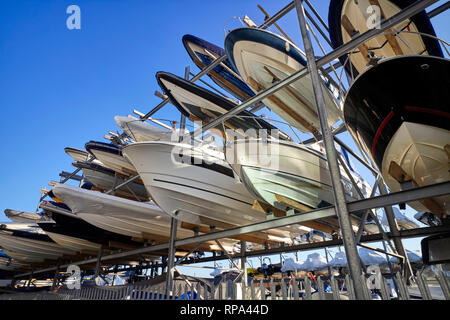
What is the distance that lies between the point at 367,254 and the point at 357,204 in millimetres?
9801

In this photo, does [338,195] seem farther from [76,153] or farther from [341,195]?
[76,153]

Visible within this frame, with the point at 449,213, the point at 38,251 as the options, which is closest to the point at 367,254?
the point at 449,213

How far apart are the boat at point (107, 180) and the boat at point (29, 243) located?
109 inches

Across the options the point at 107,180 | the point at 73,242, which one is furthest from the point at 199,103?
the point at 73,242

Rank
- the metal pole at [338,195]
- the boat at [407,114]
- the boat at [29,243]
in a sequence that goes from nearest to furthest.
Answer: the metal pole at [338,195] < the boat at [407,114] < the boat at [29,243]

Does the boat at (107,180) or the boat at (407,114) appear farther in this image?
the boat at (107,180)

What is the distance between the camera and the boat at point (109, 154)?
731cm

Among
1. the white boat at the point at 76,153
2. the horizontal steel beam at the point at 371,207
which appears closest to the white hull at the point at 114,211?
the horizontal steel beam at the point at 371,207

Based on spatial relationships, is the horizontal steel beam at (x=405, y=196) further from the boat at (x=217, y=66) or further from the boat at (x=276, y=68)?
the boat at (x=217, y=66)

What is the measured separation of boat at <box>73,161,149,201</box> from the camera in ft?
26.5

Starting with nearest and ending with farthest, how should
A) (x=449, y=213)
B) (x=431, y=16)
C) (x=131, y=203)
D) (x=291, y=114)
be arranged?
(x=449, y=213)
(x=431, y=16)
(x=291, y=114)
(x=131, y=203)

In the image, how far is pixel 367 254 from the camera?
33.6ft
